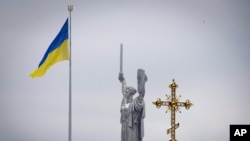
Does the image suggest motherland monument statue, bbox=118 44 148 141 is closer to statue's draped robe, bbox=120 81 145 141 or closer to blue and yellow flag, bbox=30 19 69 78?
statue's draped robe, bbox=120 81 145 141

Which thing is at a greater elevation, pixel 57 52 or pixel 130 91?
pixel 57 52

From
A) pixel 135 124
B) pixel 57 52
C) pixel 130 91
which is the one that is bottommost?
pixel 135 124

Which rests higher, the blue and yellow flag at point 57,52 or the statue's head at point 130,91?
the blue and yellow flag at point 57,52

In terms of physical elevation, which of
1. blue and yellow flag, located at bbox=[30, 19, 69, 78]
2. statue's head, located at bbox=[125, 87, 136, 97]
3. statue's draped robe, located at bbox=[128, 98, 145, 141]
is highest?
blue and yellow flag, located at bbox=[30, 19, 69, 78]

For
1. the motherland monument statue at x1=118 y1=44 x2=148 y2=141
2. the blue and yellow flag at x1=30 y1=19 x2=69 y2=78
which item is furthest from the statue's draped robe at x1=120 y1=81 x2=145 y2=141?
the blue and yellow flag at x1=30 y1=19 x2=69 y2=78

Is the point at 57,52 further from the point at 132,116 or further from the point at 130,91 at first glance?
the point at 132,116

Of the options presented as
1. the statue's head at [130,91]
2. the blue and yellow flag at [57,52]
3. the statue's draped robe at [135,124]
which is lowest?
the statue's draped robe at [135,124]

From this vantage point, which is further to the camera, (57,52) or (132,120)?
(57,52)

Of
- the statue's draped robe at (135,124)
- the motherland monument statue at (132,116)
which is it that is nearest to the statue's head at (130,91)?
the motherland monument statue at (132,116)

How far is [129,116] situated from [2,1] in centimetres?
251

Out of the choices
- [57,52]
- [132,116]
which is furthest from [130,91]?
[57,52]

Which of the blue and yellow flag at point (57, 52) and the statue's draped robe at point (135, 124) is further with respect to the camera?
the blue and yellow flag at point (57, 52)

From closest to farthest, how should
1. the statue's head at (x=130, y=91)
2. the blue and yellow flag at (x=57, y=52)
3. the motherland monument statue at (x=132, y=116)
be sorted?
the motherland monument statue at (x=132, y=116), the statue's head at (x=130, y=91), the blue and yellow flag at (x=57, y=52)

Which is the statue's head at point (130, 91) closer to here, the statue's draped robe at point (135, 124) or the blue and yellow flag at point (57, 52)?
the statue's draped robe at point (135, 124)
